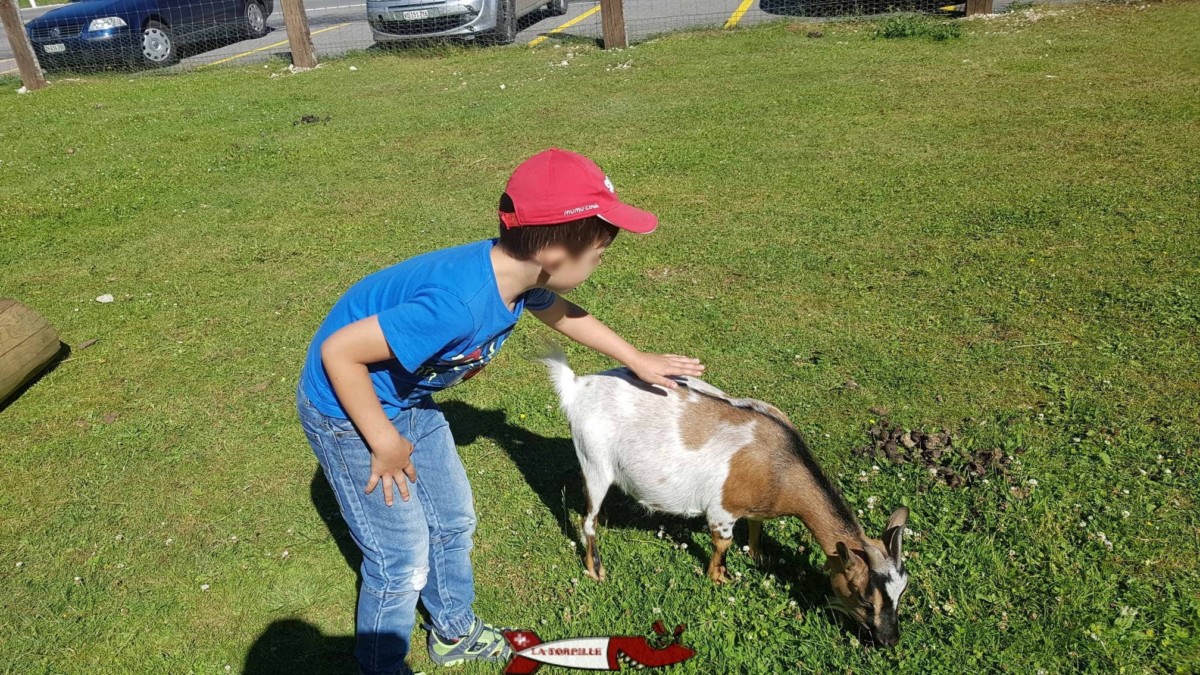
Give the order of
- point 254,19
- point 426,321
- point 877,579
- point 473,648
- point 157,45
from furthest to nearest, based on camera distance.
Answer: point 254,19
point 157,45
point 473,648
point 877,579
point 426,321

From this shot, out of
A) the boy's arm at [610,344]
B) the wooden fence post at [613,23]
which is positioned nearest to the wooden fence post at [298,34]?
the wooden fence post at [613,23]

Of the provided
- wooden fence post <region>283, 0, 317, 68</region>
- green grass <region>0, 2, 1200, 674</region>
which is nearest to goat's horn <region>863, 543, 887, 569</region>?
green grass <region>0, 2, 1200, 674</region>

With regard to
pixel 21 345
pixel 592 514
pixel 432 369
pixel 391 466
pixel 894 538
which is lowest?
pixel 592 514

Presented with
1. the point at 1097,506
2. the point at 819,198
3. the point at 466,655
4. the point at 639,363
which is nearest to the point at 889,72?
the point at 819,198

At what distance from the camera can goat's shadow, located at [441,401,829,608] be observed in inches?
164

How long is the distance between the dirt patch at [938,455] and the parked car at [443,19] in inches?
498

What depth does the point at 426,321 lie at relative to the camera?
2701 mm

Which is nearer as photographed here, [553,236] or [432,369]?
[553,236]

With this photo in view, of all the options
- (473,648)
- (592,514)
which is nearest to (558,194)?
(592,514)

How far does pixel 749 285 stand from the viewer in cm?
675

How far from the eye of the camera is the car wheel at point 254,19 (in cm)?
1966

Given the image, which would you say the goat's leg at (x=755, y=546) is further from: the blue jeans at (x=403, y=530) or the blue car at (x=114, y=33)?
the blue car at (x=114, y=33)

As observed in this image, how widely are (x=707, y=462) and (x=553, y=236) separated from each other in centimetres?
152

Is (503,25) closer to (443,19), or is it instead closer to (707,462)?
(443,19)
